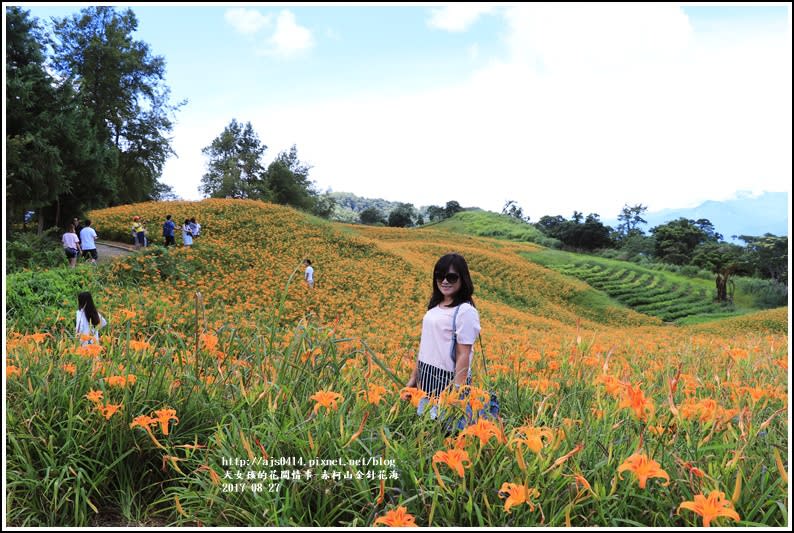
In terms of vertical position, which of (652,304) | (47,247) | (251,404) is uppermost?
(47,247)

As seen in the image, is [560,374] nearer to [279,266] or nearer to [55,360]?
[55,360]

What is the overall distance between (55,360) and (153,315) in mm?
4564

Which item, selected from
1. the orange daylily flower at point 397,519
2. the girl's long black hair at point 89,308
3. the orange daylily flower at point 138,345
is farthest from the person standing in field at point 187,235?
the orange daylily flower at point 397,519

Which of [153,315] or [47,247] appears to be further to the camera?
[47,247]

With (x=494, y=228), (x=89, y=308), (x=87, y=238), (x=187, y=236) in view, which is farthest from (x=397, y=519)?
(x=494, y=228)

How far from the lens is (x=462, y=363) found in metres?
1.94

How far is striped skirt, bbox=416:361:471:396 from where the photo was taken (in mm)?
1975

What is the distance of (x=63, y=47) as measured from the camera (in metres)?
15.5

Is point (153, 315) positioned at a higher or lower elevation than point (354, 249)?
lower

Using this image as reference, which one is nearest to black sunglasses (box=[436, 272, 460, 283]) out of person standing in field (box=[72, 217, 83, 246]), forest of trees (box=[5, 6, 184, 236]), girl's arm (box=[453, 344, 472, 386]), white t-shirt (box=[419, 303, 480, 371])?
white t-shirt (box=[419, 303, 480, 371])

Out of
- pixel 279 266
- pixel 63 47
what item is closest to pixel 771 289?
pixel 279 266

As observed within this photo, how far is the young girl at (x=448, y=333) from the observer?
1.95m

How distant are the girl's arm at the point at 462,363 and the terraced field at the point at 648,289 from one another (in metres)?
18.7

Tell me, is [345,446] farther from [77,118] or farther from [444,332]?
[77,118]
